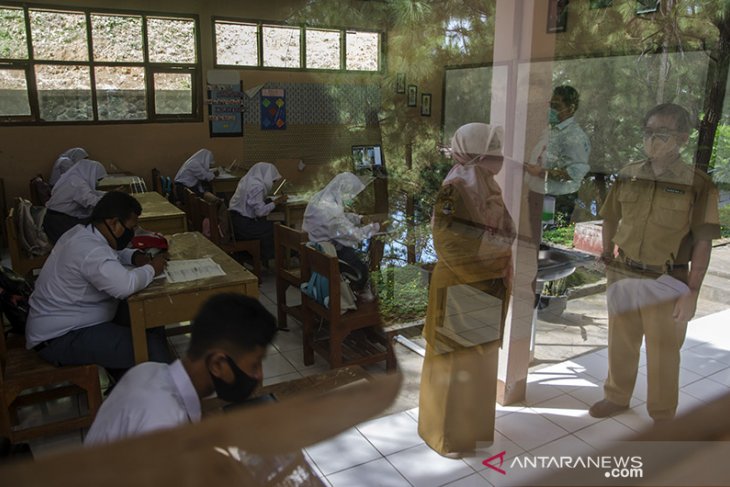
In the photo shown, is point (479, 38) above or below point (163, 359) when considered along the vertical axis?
above

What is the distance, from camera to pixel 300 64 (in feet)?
16.6

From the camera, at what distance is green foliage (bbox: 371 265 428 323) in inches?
94.0

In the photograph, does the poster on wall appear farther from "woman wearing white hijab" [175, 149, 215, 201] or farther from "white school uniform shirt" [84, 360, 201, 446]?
"white school uniform shirt" [84, 360, 201, 446]

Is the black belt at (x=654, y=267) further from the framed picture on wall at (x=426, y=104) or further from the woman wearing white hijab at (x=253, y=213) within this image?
the woman wearing white hijab at (x=253, y=213)

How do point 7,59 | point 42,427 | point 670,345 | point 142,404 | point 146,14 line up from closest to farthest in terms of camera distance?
point 142,404 → point 42,427 → point 670,345 → point 7,59 → point 146,14

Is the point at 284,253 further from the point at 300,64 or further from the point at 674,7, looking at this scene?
the point at 300,64

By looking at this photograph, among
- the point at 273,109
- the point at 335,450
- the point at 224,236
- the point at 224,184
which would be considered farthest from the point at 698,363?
the point at 273,109

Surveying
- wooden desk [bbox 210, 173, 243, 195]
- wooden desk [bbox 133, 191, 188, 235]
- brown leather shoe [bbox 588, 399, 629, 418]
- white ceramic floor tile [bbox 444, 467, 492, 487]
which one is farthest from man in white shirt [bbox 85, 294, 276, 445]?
wooden desk [bbox 210, 173, 243, 195]

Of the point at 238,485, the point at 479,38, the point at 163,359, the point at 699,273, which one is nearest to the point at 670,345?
the point at 699,273

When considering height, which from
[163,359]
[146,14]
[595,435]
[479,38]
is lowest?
[163,359]

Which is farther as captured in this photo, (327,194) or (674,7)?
(327,194)

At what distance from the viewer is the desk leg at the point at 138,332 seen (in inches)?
68.1

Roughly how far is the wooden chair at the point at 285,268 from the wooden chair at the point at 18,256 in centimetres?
131

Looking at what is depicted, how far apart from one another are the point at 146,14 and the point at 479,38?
11.5ft
